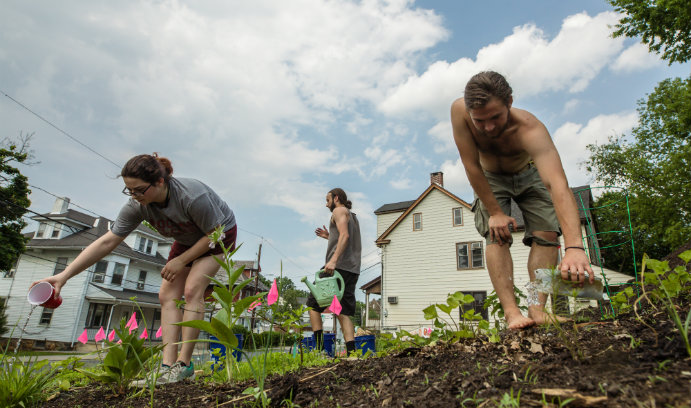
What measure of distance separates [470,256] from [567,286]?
18183mm

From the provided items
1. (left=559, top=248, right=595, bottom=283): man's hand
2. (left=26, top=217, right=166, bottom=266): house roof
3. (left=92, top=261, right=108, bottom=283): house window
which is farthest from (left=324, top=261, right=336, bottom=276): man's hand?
(left=92, top=261, right=108, bottom=283): house window

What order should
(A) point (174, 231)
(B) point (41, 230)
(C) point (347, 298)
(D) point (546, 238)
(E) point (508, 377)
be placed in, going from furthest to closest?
(B) point (41, 230) → (C) point (347, 298) → (A) point (174, 231) → (D) point (546, 238) → (E) point (508, 377)

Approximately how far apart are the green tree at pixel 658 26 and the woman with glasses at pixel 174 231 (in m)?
13.4

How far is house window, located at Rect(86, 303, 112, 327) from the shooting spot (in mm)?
24391

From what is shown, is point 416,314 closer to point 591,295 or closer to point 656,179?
point 656,179

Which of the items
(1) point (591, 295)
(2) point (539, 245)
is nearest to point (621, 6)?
(2) point (539, 245)

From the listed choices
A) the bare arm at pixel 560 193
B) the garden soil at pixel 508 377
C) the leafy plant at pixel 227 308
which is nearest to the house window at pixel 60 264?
the garden soil at pixel 508 377

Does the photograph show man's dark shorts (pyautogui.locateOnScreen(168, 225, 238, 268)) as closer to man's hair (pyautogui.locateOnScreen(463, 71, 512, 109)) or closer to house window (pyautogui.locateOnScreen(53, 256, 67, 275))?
man's hair (pyautogui.locateOnScreen(463, 71, 512, 109))

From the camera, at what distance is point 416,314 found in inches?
736

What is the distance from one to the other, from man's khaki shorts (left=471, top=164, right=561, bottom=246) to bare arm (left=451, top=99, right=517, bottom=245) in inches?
6.8

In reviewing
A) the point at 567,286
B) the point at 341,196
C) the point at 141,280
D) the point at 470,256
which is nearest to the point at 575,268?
the point at 567,286

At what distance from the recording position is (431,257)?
19.5 meters

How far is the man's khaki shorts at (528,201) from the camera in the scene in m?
2.38

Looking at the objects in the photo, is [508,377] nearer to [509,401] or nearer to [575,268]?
[509,401]
